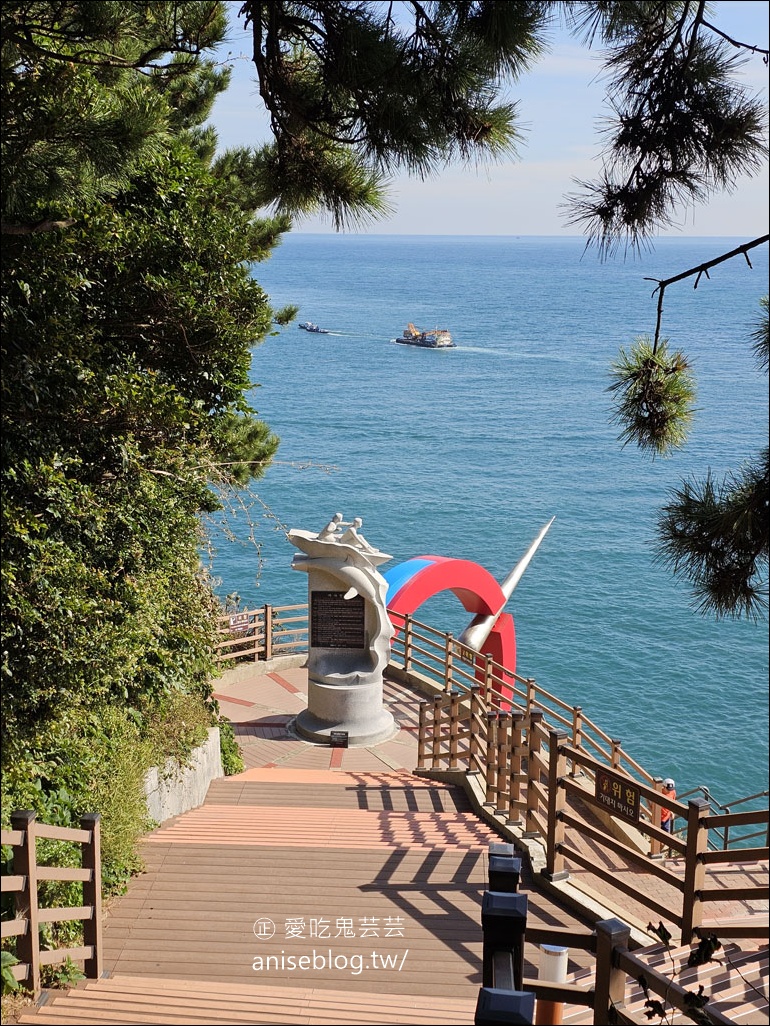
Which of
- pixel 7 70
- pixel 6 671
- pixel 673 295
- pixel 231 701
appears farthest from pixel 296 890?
pixel 673 295

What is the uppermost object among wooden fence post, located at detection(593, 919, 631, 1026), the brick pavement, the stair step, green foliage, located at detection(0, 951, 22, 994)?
wooden fence post, located at detection(593, 919, 631, 1026)

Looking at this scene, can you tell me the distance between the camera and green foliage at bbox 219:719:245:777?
11.2 m

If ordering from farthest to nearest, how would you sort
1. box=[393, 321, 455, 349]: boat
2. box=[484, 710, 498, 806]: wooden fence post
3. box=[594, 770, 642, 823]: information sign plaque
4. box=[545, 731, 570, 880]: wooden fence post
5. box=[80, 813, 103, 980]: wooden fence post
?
box=[393, 321, 455, 349]: boat, box=[484, 710, 498, 806]: wooden fence post, box=[545, 731, 570, 880]: wooden fence post, box=[594, 770, 642, 823]: information sign plaque, box=[80, 813, 103, 980]: wooden fence post

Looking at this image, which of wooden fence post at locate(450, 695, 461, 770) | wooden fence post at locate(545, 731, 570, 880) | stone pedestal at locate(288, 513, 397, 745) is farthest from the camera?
stone pedestal at locate(288, 513, 397, 745)

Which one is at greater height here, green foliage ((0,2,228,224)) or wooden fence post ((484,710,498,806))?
green foliage ((0,2,228,224))

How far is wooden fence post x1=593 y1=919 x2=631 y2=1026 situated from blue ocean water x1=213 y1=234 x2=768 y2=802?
7.26 feet

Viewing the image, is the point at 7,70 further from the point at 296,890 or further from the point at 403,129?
the point at 296,890

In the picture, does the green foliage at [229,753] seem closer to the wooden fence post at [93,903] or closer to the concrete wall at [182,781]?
the concrete wall at [182,781]

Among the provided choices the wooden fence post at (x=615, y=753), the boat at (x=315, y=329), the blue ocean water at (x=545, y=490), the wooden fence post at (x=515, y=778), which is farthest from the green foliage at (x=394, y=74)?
the boat at (x=315, y=329)

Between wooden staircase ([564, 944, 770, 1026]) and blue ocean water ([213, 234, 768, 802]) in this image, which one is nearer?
wooden staircase ([564, 944, 770, 1026])

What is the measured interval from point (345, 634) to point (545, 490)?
3445cm

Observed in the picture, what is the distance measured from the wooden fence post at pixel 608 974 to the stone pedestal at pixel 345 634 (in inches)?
338

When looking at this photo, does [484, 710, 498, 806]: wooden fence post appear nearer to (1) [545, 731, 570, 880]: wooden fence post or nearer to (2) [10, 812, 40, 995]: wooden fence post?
(1) [545, 731, 570, 880]: wooden fence post

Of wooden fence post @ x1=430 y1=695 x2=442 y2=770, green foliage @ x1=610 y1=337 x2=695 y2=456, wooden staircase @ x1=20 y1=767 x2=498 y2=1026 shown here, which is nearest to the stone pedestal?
wooden fence post @ x1=430 y1=695 x2=442 y2=770
